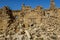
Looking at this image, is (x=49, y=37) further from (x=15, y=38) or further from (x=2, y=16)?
(x=2, y=16)

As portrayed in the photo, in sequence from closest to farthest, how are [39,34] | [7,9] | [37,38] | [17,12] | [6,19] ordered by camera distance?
[37,38]
[39,34]
[6,19]
[7,9]
[17,12]

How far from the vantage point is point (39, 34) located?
8352 mm

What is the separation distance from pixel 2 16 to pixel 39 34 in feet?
38.9

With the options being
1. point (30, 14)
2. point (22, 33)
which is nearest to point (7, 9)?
point (30, 14)

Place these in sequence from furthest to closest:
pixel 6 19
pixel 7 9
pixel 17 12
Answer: pixel 17 12, pixel 7 9, pixel 6 19

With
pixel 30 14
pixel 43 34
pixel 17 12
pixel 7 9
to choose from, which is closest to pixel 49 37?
pixel 43 34

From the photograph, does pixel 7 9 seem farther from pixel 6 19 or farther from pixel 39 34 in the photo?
pixel 39 34

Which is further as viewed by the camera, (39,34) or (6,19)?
(6,19)

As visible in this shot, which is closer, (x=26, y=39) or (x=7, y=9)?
(x=26, y=39)

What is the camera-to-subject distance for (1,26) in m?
19.7

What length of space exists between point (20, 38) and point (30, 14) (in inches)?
469

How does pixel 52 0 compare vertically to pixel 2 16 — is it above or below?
above

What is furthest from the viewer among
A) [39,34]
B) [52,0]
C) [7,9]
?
[52,0]

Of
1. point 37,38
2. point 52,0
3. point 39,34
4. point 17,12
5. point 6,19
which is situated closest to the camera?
point 37,38
